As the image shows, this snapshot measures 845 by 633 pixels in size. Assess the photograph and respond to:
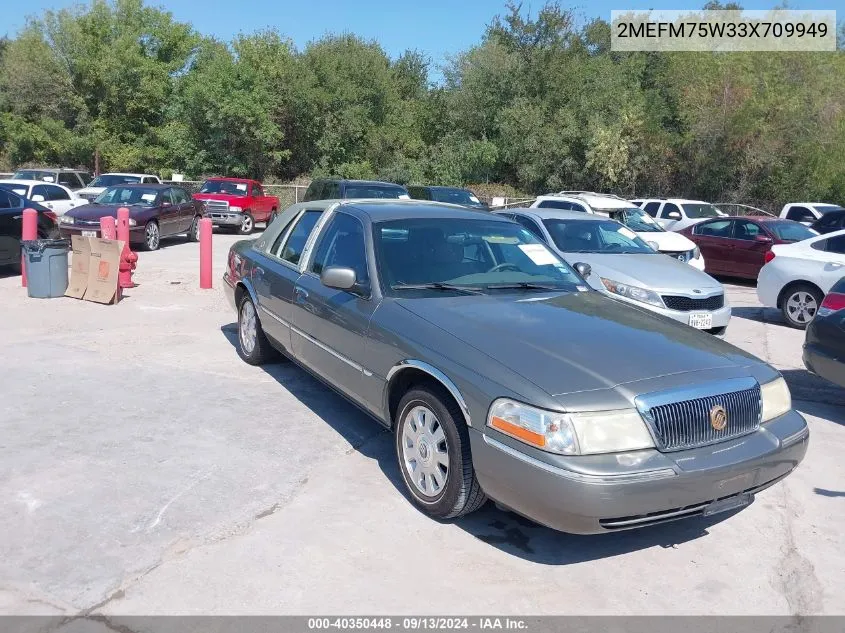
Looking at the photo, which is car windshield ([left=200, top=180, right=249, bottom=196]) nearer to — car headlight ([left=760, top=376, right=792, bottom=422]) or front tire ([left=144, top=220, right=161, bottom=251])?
front tire ([left=144, top=220, right=161, bottom=251])

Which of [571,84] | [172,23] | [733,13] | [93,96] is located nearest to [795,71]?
[733,13]

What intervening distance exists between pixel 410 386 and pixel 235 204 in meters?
20.0

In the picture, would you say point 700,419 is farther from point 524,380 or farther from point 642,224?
point 642,224

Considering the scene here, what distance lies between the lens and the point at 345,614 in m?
3.53

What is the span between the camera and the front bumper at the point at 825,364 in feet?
22.2

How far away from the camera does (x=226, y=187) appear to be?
24297mm

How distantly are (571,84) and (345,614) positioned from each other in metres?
40.4

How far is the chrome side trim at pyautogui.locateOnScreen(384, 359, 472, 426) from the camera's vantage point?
412 centimetres

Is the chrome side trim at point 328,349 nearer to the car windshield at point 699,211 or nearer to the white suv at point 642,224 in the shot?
the white suv at point 642,224

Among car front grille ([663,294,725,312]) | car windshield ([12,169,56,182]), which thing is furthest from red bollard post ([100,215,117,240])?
car windshield ([12,169,56,182])

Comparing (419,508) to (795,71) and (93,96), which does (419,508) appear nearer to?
(795,71)

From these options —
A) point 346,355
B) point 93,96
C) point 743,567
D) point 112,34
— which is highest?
point 112,34

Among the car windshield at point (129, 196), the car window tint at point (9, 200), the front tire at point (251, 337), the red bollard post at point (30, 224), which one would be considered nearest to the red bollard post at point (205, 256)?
the red bollard post at point (30, 224)

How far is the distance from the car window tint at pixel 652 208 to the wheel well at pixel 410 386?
61.6 feet
